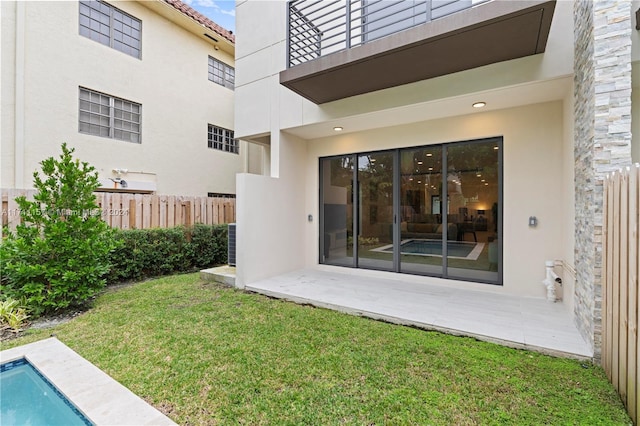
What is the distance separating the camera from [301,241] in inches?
309

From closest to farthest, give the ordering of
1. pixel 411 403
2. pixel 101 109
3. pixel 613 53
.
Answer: pixel 411 403 → pixel 613 53 → pixel 101 109

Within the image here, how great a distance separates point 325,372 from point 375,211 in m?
4.50

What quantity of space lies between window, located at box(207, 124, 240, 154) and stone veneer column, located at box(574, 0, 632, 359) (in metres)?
11.7

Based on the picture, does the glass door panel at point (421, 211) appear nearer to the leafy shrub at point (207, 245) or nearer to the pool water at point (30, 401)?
the leafy shrub at point (207, 245)

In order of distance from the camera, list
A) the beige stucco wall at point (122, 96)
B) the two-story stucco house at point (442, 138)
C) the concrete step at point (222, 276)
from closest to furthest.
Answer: the two-story stucco house at point (442, 138), the concrete step at point (222, 276), the beige stucco wall at point (122, 96)

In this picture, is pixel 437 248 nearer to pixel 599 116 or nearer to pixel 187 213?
pixel 599 116

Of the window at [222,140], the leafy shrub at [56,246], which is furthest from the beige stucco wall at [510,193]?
the window at [222,140]

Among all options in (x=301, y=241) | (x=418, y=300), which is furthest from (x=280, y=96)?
(x=418, y=300)

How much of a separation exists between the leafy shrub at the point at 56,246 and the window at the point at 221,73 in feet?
29.1

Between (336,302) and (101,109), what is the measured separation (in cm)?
940

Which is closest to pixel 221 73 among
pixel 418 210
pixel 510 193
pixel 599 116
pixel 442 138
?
pixel 442 138

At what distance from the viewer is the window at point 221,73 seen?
40.2 ft

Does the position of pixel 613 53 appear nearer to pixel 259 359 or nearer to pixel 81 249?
pixel 259 359

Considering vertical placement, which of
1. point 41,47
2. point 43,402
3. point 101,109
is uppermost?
point 41,47
